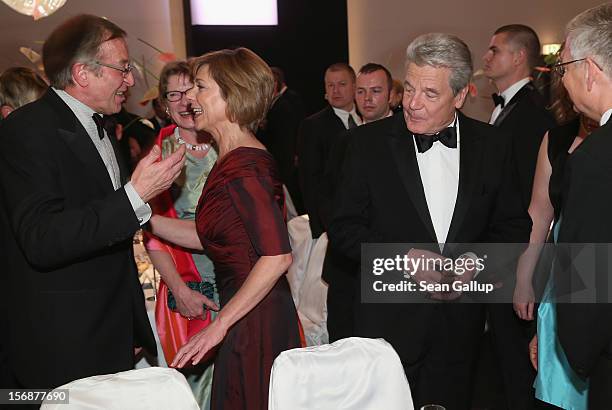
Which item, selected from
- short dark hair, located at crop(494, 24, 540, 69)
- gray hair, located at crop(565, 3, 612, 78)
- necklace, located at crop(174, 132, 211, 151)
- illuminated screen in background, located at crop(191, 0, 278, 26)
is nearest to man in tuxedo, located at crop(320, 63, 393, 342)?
necklace, located at crop(174, 132, 211, 151)

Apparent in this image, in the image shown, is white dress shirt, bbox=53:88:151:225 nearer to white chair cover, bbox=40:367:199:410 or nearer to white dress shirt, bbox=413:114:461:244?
white chair cover, bbox=40:367:199:410

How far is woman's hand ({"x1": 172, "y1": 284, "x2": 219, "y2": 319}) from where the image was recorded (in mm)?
2855

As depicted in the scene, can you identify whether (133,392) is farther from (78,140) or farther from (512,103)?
(512,103)

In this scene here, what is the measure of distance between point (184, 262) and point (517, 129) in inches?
76.3

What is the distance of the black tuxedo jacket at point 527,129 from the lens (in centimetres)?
364

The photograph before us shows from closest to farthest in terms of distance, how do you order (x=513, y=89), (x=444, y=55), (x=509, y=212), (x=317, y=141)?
(x=444, y=55), (x=509, y=212), (x=513, y=89), (x=317, y=141)

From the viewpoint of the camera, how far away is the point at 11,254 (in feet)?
7.14

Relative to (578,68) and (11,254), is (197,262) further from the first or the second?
(578,68)

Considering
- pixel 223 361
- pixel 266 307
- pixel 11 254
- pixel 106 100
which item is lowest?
pixel 223 361

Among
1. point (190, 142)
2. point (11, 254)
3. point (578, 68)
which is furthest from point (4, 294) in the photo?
point (578, 68)

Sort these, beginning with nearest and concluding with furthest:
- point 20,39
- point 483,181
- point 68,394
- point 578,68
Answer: point 68,394 → point 578,68 → point 483,181 → point 20,39

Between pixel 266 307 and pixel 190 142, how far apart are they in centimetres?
111

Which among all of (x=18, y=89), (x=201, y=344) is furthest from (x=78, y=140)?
(x=18, y=89)

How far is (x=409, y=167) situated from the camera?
8.29ft
